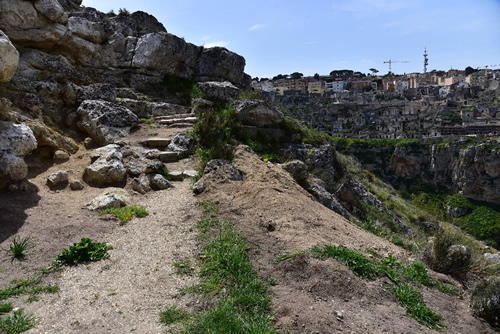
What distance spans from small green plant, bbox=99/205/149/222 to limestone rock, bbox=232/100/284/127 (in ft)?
18.1

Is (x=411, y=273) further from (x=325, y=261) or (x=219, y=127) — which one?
(x=219, y=127)

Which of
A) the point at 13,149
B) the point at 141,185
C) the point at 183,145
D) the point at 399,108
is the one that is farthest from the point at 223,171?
the point at 399,108

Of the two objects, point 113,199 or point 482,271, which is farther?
point 113,199

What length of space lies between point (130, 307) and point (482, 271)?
5422 millimetres

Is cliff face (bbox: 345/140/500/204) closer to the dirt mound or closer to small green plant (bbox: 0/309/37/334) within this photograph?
the dirt mound

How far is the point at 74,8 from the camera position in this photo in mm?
16125

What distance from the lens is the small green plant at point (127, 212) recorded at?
6.34m

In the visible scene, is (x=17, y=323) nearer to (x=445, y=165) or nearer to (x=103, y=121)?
(x=103, y=121)

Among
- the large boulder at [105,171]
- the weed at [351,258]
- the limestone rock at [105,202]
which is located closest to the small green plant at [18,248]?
the limestone rock at [105,202]

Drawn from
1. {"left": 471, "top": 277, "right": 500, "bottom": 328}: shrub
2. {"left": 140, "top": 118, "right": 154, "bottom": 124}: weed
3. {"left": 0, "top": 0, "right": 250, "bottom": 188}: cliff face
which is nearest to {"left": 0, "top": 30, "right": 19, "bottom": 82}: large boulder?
{"left": 0, "top": 0, "right": 250, "bottom": 188}: cliff face

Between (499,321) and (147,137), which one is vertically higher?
(147,137)

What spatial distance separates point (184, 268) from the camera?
471 centimetres

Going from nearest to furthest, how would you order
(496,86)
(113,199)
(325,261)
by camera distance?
(325,261), (113,199), (496,86)

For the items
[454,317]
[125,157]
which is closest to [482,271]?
[454,317]
